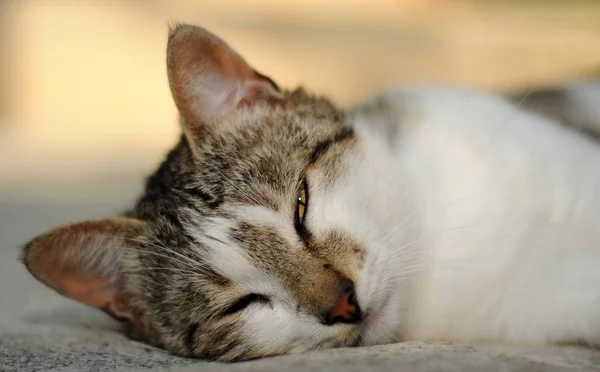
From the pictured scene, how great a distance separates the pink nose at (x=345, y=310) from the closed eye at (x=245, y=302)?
152mm

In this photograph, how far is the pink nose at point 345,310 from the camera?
125 centimetres

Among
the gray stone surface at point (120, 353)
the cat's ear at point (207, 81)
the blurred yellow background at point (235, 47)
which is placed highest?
the blurred yellow background at point (235, 47)

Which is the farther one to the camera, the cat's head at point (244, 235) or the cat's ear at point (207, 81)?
the cat's ear at point (207, 81)

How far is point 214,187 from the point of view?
149cm

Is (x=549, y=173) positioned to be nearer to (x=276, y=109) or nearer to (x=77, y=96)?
(x=276, y=109)

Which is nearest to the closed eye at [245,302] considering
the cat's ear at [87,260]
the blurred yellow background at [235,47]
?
the cat's ear at [87,260]

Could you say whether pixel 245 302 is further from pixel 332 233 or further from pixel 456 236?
pixel 456 236

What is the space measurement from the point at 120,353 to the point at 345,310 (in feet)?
1.75

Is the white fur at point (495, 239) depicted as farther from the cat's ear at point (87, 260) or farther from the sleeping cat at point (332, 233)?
the cat's ear at point (87, 260)

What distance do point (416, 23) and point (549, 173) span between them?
4.20 m

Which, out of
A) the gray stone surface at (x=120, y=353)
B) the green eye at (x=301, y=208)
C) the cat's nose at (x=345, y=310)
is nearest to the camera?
the gray stone surface at (x=120, y=353)

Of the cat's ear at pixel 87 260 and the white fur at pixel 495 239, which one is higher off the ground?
the white fur at pixel 495 239

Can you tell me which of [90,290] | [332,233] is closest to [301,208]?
[332,233]

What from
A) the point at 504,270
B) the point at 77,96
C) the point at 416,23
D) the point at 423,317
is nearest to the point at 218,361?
the point at 423,317
